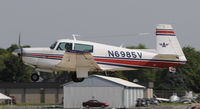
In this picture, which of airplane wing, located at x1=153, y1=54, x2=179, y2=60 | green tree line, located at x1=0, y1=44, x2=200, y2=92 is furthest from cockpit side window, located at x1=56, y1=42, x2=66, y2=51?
green tree line, located at x1=0, y1=44, x2=200, y2=92

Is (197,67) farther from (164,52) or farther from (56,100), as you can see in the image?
(164,52)

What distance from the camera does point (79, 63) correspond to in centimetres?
2183

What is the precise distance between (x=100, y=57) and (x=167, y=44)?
147 inches

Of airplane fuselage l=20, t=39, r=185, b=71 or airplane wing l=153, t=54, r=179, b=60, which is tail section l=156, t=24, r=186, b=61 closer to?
airplane wing l=153, t=54, r=179, b=60

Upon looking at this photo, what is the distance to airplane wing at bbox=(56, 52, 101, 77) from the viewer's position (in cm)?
2102

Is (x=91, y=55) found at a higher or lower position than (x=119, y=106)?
higher

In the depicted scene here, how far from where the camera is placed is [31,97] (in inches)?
2479

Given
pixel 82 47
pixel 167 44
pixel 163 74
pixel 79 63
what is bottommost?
pixel 163 74

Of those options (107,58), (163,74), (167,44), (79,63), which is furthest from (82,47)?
(163,74)

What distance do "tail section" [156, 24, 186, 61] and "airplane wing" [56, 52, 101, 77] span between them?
3588 millimetres

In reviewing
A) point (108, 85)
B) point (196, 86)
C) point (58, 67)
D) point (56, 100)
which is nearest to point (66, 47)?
point (58, 67)

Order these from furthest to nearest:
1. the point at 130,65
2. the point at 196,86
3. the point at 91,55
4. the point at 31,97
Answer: the point at 196,86 < the point at 31,97 < the point at 130,65 < the point at 91,55

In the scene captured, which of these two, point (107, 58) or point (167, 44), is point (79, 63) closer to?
point (107, 58)

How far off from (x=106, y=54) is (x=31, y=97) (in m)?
42.6
